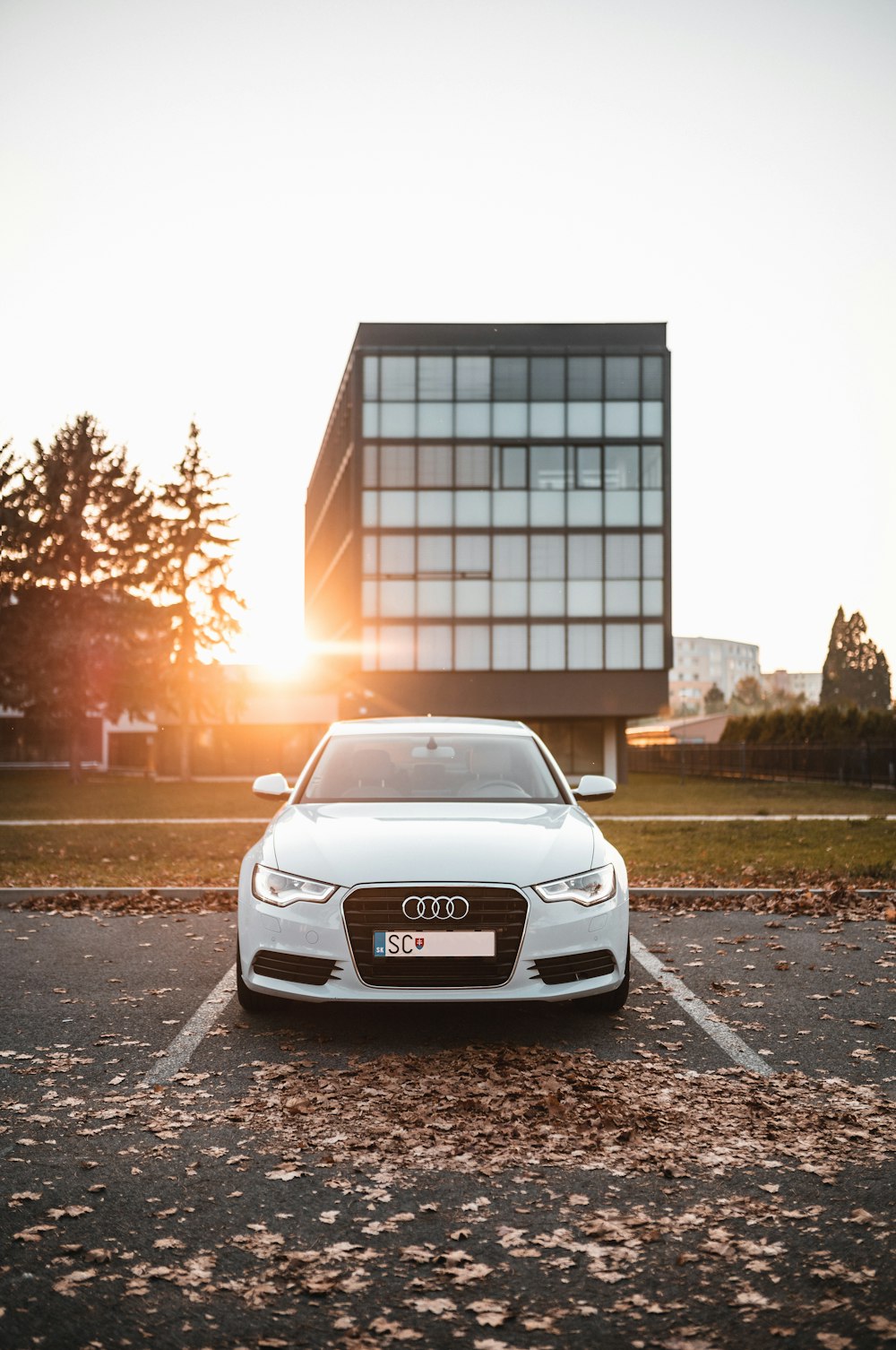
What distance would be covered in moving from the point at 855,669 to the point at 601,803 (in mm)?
76411

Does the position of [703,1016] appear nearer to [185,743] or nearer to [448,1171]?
[448,1171]

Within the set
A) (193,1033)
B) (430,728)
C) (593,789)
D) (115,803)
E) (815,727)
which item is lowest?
(115,803)

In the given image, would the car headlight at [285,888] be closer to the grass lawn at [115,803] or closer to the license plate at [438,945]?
the license plate at [438,945]

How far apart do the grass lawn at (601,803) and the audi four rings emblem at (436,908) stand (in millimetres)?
18198

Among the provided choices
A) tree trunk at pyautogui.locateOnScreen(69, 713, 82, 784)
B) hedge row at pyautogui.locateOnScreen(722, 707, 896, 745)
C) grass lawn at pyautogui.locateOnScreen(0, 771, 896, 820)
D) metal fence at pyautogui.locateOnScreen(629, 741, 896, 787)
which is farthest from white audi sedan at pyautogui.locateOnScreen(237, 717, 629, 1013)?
tree trunk at pyautogui.locateOnScreen(69, 713, 82, 784)

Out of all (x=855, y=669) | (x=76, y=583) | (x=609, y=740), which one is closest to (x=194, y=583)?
(x=76, y=583)

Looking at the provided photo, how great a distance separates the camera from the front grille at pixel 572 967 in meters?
5.61

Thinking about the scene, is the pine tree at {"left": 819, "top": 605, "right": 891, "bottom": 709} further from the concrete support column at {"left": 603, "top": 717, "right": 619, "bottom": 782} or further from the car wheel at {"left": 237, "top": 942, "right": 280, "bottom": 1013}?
the car wheel at {"left": 237, "top": 942, "right": 280, "bottom": 1013}

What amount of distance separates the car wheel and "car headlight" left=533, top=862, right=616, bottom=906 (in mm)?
1584

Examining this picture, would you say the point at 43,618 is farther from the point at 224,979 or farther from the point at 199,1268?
the point at 199,1268

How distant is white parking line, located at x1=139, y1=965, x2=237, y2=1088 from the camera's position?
17.6ft

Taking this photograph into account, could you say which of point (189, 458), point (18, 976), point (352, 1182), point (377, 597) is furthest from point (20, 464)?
point (352, 1182)

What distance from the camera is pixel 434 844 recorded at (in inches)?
232

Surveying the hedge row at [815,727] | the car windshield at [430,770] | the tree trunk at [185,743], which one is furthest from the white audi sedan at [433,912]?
the tree trunk at [185,743]
